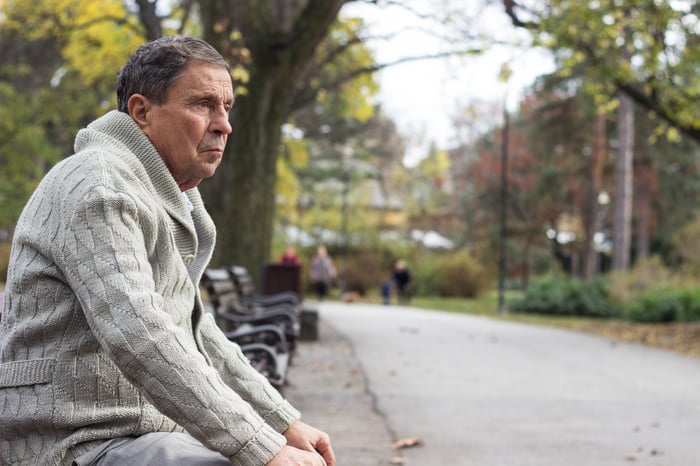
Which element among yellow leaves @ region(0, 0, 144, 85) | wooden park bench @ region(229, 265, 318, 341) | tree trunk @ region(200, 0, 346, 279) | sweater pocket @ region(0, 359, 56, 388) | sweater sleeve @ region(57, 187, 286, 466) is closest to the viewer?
sweater sleeve @ region(57, 187, 286, 466)

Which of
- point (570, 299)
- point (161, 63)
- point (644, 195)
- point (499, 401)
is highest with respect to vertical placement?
point (644, 195)

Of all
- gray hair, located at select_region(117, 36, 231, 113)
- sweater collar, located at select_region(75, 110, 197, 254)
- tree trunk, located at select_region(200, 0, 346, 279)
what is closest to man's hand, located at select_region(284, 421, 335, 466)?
sweater collar, located at select_region(75, 110, 197, 254)

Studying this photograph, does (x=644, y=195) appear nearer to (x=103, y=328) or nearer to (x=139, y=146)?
(x=139, y=146)

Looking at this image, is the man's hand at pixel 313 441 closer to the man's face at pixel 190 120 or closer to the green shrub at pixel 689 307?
the man's face at pixel 190 120

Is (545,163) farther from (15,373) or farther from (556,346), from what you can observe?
(15,373)

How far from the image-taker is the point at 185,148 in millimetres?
2246

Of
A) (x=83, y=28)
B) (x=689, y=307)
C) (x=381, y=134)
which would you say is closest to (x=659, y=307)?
(x=689, y=307)

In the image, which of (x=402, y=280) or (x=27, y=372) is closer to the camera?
(x=27, y=372)

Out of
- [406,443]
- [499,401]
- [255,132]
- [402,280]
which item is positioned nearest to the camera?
[406,443]

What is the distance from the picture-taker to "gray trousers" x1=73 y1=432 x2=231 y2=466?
1.99m

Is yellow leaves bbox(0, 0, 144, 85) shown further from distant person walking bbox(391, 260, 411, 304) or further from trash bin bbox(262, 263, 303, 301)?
distant person walking bbox(391, 260, 411, 304)

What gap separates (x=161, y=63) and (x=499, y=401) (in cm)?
705

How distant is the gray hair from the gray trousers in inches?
29.0

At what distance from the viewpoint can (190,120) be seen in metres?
2.22
